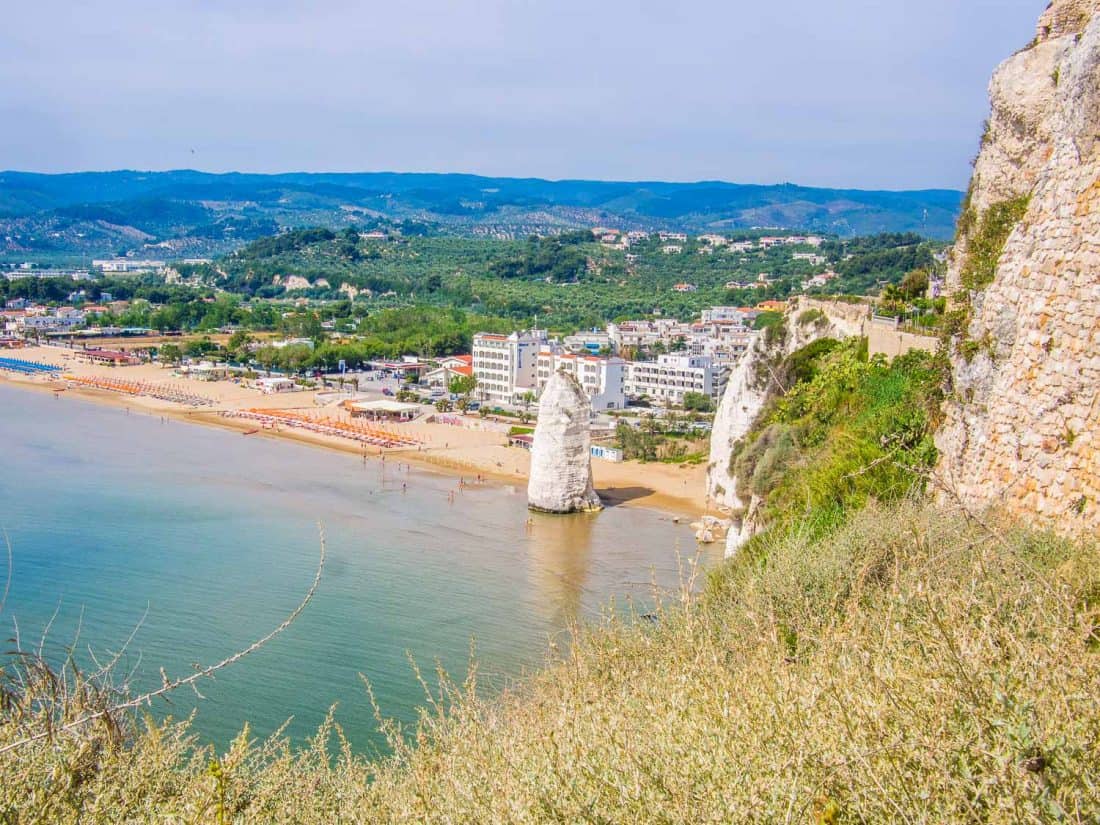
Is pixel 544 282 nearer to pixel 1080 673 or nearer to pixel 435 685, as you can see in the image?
pixel 435 685

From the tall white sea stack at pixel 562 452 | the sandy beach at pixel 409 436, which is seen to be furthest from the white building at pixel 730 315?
the tall white sea stack at pixel 562 452

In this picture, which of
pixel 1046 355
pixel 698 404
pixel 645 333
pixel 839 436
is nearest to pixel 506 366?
pixel 698 404

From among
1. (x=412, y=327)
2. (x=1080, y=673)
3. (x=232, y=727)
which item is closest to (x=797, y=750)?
(x=1080, y=673)

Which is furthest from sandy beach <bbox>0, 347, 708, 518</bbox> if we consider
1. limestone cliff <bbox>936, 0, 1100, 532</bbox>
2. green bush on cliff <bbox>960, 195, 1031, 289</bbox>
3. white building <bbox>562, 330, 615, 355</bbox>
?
limestone cliff <bbox>936, 0, 1100, 532</bbox>

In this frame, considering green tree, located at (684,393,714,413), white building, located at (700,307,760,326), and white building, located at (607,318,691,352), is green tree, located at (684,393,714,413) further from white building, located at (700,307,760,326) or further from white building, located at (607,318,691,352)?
white building, located at (700,307,760,326)

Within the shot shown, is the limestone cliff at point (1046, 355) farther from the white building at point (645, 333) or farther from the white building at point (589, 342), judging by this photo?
the white building at point (645, 333)

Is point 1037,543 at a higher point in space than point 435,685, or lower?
higher

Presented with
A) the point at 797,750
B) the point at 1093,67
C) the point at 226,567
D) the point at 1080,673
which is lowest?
the point at 226,567
